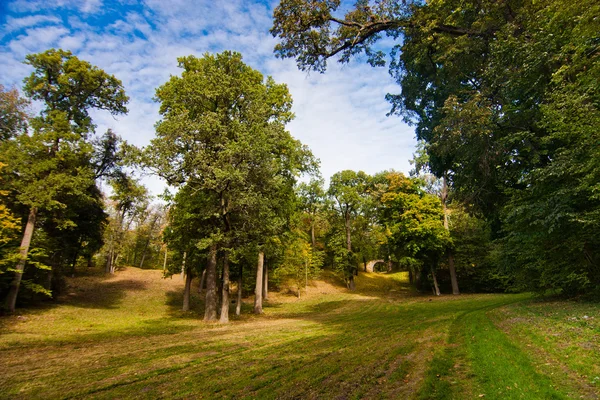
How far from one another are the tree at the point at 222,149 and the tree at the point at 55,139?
6903 mm

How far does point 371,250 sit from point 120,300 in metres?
31.1

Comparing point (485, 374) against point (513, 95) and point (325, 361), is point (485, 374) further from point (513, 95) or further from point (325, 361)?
point (513, 95)

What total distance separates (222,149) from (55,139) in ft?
37.8

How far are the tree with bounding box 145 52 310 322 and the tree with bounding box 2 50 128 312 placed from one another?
6903 millimetres

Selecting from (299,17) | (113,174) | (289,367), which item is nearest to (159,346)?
(289,367)

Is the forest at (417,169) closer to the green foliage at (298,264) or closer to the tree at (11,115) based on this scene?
the tree at (11,115)

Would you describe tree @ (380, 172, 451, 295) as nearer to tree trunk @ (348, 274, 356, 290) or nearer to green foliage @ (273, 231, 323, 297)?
tree trunk @ (348, 274, 356, 290)

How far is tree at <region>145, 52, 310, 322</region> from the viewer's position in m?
14.7

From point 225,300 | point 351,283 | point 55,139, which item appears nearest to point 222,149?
point 225,300

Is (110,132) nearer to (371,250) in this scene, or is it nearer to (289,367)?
(289,367)

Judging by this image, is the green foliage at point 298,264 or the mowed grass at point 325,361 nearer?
the mowed grass at point 325,361

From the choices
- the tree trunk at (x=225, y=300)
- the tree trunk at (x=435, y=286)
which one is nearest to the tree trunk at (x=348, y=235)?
the tree trunk at (x=435, y=286)

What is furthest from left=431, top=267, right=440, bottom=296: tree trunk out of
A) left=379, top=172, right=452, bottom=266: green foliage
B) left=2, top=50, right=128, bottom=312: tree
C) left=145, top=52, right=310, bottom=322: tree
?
left=2, top=50, right=128, bottom=312: tree

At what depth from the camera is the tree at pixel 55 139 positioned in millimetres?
16844
